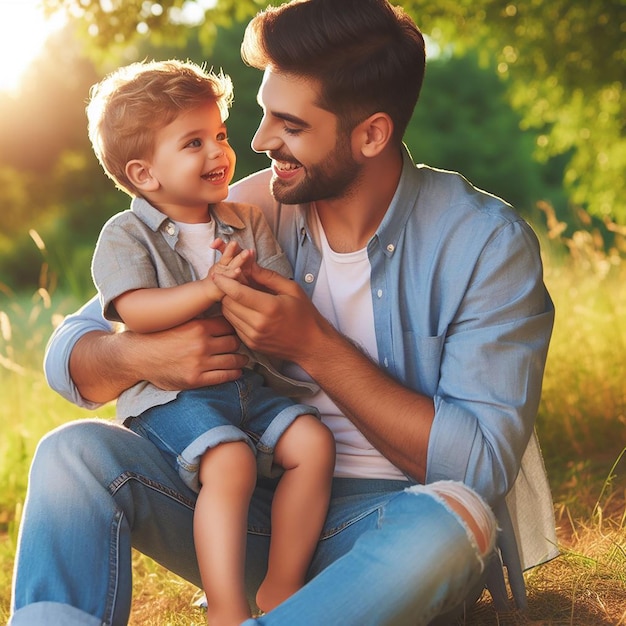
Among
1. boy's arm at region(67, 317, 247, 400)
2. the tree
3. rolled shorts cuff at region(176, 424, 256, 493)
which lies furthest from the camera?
the tree

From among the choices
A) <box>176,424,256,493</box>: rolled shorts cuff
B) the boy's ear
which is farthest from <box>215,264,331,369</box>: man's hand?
the boy's ear

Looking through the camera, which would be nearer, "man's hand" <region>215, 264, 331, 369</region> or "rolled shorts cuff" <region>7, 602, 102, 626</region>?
"rolled shorts cuff" <region>7, 602, 102, 626</region>

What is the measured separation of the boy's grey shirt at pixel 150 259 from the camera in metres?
2.43

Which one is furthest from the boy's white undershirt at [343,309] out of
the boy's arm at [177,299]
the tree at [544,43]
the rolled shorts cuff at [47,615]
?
the tree at [544,43]

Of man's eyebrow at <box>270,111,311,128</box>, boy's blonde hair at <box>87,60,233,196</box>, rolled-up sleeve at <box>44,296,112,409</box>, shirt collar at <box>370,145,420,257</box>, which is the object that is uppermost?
boy's blonde hair at <box>87,60,233,196</box>

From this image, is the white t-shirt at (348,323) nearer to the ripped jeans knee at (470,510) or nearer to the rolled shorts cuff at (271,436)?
the rolled shorts cuff at (271,436)

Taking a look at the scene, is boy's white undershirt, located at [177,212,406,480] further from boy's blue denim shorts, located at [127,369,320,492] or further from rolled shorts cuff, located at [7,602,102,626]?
rolled shorts cuff, located at [7,602,102,626]

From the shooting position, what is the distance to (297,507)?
Answer: 2.36 m

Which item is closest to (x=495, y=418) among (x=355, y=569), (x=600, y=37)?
(x=355, y=569)

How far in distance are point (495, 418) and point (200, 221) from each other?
0.88m

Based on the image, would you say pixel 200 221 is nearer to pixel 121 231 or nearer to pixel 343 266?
pixel 121 231

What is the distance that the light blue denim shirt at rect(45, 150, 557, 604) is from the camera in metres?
2.38

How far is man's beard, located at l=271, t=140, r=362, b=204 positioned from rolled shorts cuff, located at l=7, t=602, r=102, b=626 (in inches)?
44.7

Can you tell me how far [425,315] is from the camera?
2570mm
